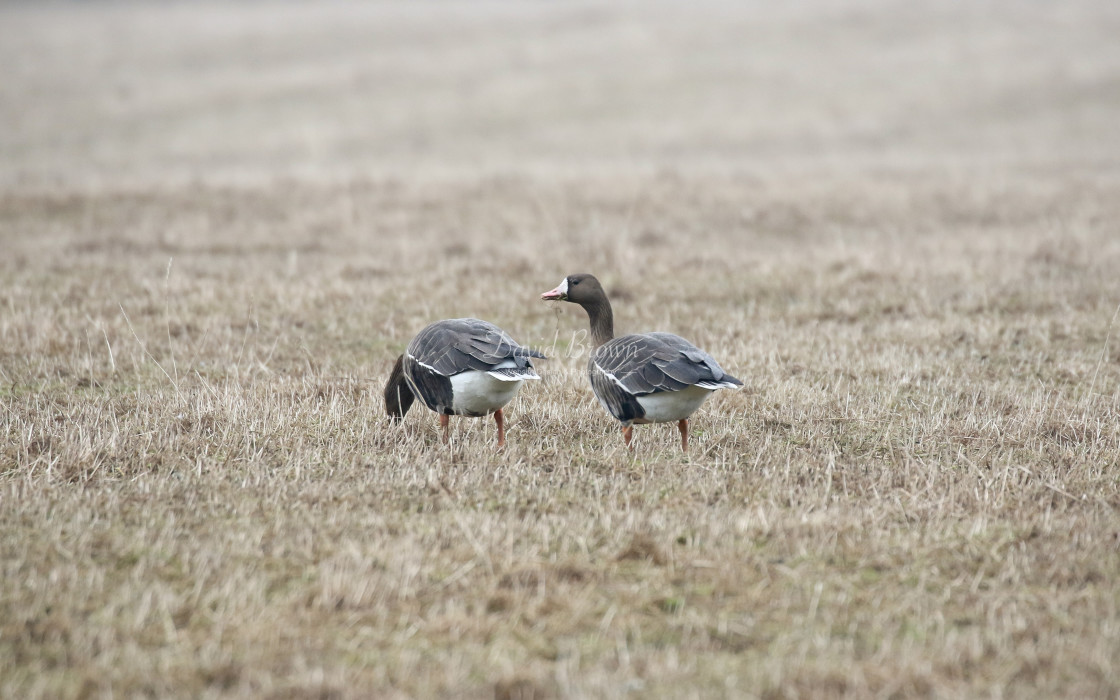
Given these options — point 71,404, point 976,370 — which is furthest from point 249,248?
point 976,370

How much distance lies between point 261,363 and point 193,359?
935mm

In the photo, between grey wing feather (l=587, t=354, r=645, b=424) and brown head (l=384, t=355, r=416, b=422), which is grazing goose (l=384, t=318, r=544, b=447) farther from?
grey wing feather (l=587, t=354, r=645, b=424)

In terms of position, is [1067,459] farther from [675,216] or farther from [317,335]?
[675,216]

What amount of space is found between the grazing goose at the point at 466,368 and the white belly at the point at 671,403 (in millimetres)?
826

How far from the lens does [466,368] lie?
23.2ft

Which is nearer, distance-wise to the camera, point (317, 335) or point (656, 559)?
point (656, 559)

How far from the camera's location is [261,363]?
10.0m

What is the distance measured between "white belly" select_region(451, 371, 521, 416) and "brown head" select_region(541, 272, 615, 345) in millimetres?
1295

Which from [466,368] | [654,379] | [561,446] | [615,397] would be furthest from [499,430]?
[654,379]

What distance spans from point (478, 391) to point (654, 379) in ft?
4.27

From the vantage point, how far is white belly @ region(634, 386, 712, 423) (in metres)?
6.89

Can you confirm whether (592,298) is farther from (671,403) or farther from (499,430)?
(671,403)

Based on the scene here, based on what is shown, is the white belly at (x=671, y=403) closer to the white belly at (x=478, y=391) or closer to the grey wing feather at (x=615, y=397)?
the grey wing feather at (x=615, y=397)

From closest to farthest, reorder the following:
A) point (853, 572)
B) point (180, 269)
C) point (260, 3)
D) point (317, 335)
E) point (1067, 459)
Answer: point (853, 572), point (1067, 459), point (317, 335), point (180, 269), point (260, 3)
